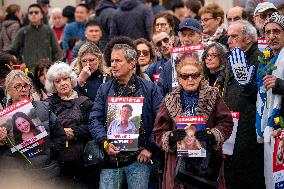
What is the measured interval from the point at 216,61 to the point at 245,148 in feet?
3.51

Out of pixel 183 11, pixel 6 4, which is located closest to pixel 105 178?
pixel 183 11

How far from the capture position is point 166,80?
11250 mm

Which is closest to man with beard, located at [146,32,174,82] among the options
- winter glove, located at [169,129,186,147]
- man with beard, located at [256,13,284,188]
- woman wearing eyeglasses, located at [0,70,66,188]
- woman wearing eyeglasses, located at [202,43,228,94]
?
woman wearing eyeglasses, located at [202,43,228,94]

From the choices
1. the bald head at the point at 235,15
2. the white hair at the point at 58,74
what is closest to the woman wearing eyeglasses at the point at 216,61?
the white hair at the point at 58,74

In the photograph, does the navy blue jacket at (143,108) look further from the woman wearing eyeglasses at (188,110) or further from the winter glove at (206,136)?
the winter glove at (206,136)

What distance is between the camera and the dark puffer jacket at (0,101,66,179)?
1001cm

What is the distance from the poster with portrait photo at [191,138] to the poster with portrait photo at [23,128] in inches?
62.8

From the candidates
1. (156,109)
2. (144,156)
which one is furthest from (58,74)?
(144,156)

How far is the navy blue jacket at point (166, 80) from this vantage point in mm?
11211

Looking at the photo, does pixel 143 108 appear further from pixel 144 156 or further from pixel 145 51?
pixel 145 51

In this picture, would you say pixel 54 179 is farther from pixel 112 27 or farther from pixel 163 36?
pixel 112 27

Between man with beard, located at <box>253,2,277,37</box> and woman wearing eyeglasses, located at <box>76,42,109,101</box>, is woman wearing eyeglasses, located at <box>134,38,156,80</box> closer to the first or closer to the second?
woman wearing eyeglasses, located at <box>76,42,109,101</box>

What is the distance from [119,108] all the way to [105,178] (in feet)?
2.48

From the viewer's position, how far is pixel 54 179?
10305 millimetres
